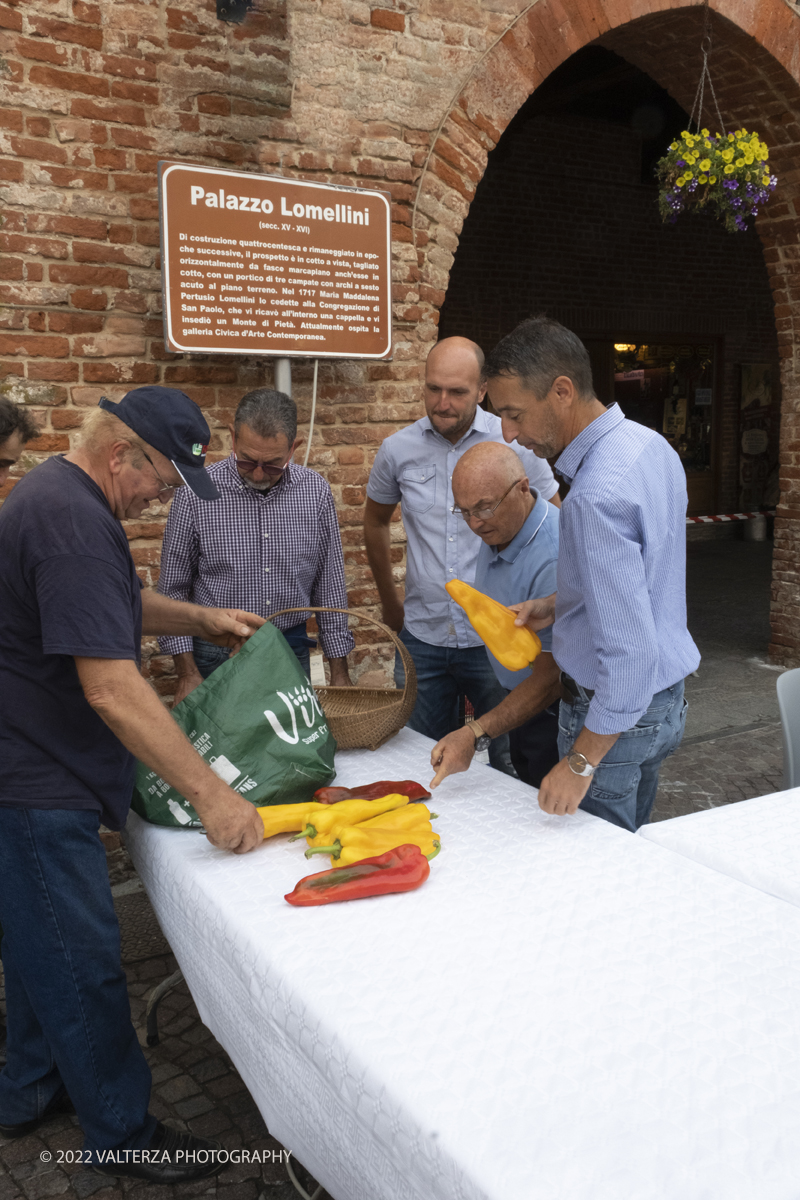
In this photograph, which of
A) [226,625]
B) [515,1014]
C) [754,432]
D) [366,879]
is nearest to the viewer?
[515,1014]

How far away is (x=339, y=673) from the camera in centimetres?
353

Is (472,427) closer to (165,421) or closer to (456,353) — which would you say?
(456,353)

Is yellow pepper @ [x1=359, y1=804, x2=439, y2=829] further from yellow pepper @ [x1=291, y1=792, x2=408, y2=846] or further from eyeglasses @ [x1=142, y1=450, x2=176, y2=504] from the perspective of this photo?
eyeglasses @ [x1=142, y1=450, x2=176, y2=504]

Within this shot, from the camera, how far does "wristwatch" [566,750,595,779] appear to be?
7.09ft

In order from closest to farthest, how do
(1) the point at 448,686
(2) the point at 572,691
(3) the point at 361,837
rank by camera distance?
(3) the point at 361,837
(2) the point at 572,691
(1) the point at 448,686

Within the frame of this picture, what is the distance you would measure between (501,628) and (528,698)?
218 mm

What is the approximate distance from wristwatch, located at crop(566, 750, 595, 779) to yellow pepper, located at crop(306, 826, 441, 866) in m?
0.36

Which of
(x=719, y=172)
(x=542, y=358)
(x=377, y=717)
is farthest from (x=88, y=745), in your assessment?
(x=719, y=172)

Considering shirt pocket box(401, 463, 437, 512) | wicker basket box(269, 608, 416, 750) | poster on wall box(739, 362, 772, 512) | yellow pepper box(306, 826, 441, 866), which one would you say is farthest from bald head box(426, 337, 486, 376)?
poster on wall box(739, 362, 772, 512)

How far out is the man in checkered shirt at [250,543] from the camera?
10.9 feet

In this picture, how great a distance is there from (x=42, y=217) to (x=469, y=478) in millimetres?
2266

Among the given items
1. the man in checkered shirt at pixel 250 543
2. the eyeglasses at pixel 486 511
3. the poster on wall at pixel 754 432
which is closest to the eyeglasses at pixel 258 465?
the man in checkered shirt at pixel 250 543

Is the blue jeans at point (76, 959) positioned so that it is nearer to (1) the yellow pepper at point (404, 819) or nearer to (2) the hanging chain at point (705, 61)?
(1) the yellow pepper at point (404, 819)

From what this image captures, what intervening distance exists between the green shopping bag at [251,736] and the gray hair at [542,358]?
909 millimetres
